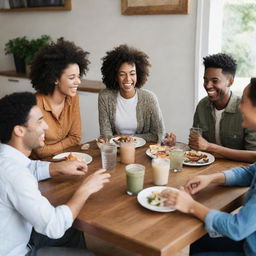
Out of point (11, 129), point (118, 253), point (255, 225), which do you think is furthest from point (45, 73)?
point (255, 225)

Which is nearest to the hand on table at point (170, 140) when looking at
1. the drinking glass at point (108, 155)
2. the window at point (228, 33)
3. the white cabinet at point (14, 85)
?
the drinking glass at point (108, 155)

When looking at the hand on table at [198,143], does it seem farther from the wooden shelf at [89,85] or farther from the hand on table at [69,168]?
the wooden shelf at [89,85]

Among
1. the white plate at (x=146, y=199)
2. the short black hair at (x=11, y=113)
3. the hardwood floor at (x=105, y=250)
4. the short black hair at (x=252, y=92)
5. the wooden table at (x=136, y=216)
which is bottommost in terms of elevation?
the hardwood floor at (x=105, y=250)

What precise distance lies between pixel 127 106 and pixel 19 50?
2.12 m

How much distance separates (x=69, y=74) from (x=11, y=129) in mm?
950

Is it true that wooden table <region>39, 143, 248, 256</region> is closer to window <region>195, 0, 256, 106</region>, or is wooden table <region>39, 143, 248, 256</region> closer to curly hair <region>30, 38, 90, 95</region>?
curly hair <region>30, 38, 90, 95</region>

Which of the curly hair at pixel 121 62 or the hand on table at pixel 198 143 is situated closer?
the hand on table at pixel 198 143

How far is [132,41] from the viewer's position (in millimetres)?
3217

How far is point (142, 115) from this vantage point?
2287 mm

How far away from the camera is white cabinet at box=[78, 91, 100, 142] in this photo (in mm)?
3350

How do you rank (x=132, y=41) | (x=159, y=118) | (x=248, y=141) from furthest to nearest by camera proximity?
(x=132, y=41), (x=159, y=118), (x=248, y=141)

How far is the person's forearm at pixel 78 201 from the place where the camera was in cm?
118

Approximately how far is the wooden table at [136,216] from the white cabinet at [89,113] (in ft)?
6.12

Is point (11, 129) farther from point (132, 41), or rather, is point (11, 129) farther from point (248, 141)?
point (132, 41)
